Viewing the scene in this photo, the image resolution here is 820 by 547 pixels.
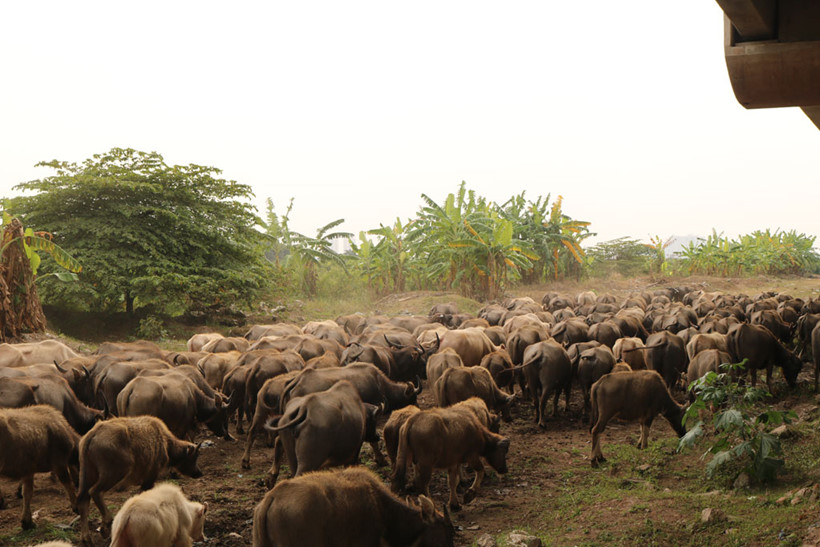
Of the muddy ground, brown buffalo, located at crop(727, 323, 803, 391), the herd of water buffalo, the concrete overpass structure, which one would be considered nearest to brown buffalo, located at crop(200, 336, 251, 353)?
the herd of water buffalo

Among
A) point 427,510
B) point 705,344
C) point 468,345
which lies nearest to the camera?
point 427,510

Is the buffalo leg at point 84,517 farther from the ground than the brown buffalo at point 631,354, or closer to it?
closer to it

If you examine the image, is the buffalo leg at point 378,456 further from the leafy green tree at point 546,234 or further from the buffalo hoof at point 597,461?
the leafy green tree at point 546,234

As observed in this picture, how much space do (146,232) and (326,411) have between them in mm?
15590

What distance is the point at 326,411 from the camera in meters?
6.73

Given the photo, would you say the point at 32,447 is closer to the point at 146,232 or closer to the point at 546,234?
the point at 146,232

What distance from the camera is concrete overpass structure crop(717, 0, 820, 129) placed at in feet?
12.7

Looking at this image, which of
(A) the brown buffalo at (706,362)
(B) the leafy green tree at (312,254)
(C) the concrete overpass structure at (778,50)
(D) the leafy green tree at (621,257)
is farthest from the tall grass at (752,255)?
(C) the concrete overpass structure at (778,50)

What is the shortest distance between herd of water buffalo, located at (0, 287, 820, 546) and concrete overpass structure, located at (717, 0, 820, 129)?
383 cm

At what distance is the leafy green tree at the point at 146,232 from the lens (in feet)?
→ 63.0

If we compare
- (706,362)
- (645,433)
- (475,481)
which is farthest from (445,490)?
(706,362)

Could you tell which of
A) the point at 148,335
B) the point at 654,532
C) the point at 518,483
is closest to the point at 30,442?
the point at 518,483

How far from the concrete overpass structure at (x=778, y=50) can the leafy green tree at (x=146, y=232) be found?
676 inches

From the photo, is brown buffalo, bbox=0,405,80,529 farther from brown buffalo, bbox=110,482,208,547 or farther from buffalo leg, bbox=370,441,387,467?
buffalo leg, bbox=370,441,387,467
